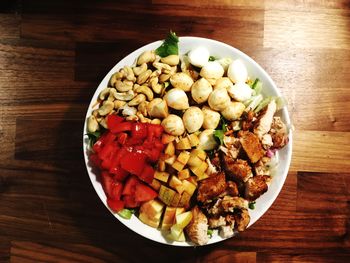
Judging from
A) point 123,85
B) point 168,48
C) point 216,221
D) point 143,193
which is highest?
point 168,48

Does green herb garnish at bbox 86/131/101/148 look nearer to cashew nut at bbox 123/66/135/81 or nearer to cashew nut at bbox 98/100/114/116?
cashew nut at bbox 98/100/114/116

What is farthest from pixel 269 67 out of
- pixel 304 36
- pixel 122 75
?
pixel 122 75

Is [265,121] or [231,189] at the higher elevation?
[265,121]

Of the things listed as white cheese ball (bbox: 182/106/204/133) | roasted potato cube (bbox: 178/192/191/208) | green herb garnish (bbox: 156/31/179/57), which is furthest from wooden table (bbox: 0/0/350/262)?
white cheese ball (bbox: 182/106/204/133)

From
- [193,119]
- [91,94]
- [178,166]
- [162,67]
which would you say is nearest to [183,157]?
[178,166]

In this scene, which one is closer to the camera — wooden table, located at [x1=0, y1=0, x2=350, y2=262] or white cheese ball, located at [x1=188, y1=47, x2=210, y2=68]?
white cheese ball, located at [x1=188, y1=47, x2=210, y2=68]

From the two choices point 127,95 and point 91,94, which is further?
point 91,94

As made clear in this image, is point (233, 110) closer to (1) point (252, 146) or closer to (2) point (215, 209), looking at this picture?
(1) point (252, 146)

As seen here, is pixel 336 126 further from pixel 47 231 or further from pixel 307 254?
pixel 47 231
